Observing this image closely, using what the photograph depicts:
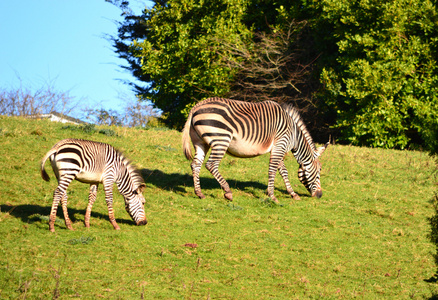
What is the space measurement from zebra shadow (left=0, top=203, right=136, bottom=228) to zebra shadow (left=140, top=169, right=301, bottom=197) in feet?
9.64

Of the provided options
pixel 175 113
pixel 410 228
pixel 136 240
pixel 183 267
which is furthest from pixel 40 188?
pixel 175 113

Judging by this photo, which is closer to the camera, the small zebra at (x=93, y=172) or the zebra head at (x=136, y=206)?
the small zebra at (x=93, y=172)

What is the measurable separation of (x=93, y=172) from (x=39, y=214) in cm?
184

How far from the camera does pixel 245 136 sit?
1333cm

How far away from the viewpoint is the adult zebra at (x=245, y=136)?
13031 mm

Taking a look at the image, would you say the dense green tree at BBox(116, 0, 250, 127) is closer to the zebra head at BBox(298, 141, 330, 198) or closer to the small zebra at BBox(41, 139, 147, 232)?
the zebra head at BBox(298, 141, 330, 198)

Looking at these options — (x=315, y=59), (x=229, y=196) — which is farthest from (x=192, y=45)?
(x=229, y=196)

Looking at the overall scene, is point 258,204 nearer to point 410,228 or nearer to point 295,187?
point 295,187

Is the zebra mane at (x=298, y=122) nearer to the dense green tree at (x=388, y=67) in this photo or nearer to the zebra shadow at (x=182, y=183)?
the zebra shadow at (x=182, y=183)

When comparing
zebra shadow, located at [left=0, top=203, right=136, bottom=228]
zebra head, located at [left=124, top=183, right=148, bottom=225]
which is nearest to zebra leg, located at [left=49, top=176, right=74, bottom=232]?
zebra shadow, located at [left=0, top=203, right=136, bottom=228]

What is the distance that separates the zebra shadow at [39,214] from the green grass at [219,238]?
0.08 feet

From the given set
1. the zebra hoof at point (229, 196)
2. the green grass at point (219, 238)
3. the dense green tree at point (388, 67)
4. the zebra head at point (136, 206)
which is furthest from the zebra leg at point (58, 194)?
the dense green tree at point (388, 67)

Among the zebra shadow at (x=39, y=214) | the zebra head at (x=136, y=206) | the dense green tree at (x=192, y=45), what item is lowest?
the zebra shadow at (x=39, y=214)

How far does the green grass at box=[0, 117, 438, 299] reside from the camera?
7941mm
